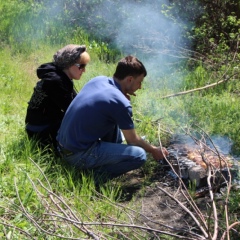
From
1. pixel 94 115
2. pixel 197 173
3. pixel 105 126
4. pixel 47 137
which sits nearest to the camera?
pixel 94 115

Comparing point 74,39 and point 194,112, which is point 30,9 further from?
point 194,112

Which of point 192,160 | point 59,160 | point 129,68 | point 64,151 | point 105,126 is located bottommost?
point 192,160

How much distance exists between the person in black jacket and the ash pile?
4.23 feet

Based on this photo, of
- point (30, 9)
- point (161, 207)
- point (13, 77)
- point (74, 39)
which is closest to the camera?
point (161, 207)

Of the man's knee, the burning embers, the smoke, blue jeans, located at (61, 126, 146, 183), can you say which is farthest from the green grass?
the smoke

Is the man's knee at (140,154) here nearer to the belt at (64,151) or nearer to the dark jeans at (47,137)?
the belt at (64,151)

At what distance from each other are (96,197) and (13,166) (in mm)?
938

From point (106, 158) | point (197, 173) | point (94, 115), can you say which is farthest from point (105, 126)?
point (197, 173)

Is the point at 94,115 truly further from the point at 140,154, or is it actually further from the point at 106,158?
the point at 140,154

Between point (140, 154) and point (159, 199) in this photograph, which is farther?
point (140, 154)

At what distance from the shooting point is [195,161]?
184 inches

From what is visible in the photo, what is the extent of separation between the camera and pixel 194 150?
16.0ft

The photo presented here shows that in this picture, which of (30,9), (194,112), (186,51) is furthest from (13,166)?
(30,9)

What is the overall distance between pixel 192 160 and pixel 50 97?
164cm
